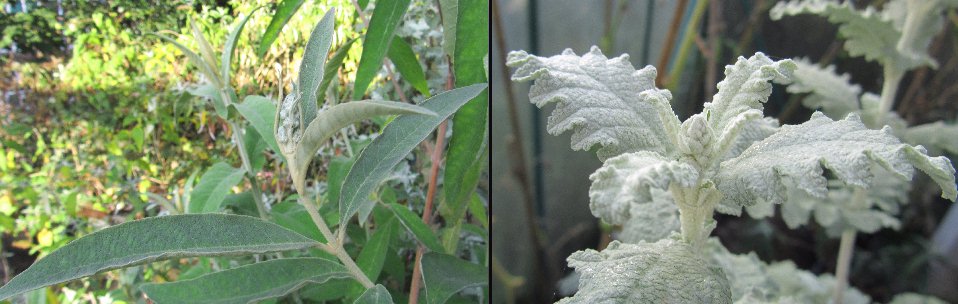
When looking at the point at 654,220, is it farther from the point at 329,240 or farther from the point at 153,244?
the point at 153,244

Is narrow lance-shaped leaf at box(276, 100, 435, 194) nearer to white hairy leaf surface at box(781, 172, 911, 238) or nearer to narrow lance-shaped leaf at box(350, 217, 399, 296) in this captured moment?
narrow lance-shaped leaf at box(350, 217, 399, 296)

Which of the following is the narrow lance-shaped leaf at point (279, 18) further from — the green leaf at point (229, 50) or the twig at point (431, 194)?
the twig at point (431, 194)

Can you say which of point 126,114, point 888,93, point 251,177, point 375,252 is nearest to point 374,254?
point 375,252

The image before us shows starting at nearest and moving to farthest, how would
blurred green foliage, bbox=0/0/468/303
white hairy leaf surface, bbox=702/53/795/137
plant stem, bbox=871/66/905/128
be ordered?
white hairy leaf surface, bbox=702/53/795/137 → blurred green foliage, bbox=0/0/468/303 → plant stem, bbox=871/66/905/128

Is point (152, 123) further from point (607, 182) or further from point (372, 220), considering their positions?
point (607, 182)

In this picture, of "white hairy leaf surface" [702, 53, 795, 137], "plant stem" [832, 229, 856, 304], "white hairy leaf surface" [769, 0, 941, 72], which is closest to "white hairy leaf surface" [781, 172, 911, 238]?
"plant stem" [832, 229, 856, 304]

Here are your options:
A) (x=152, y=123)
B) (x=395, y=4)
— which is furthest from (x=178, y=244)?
(x=152, y=123)
